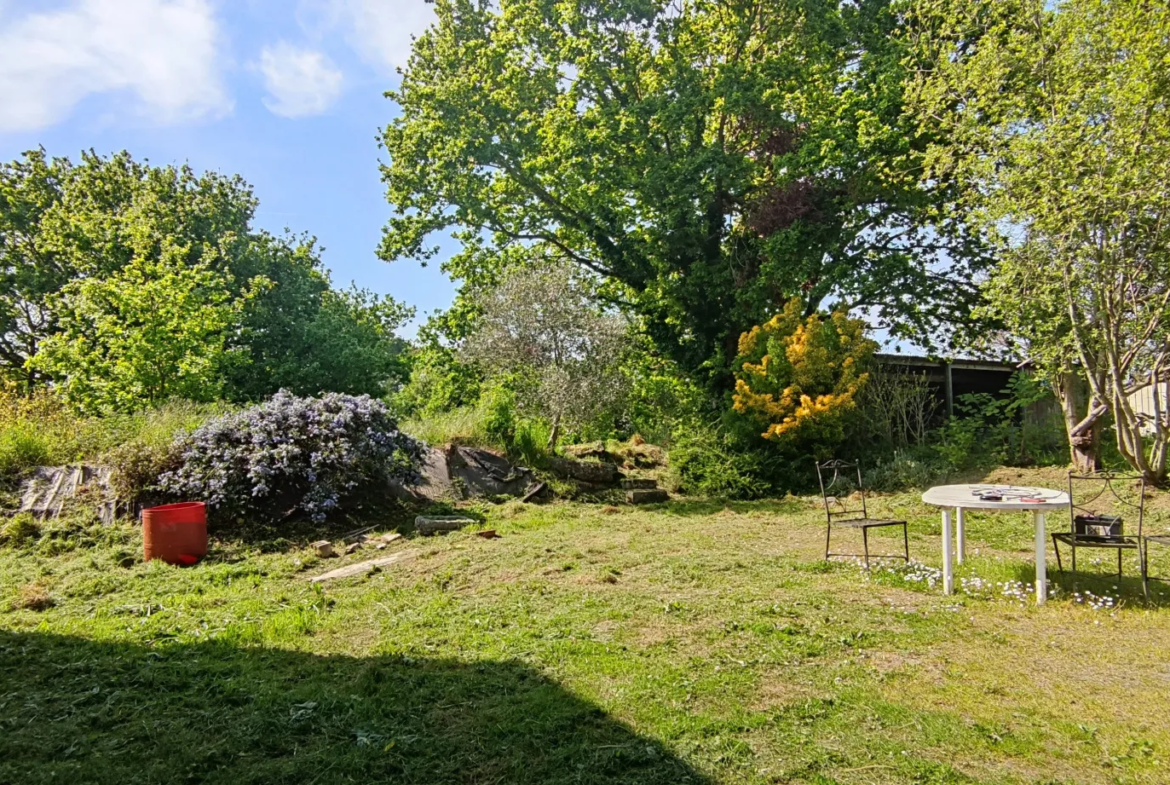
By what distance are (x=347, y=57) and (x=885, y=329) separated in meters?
11.3

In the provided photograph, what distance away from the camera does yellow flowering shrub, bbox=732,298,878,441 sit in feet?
34.3

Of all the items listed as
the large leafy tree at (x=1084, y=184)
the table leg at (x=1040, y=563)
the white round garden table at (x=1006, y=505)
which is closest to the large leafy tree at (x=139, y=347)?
the white round garden table at (x=1006, y=505)

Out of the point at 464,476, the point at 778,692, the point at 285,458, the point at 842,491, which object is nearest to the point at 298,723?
the point at 778,692

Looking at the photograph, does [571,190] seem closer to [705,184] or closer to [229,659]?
[705,184]

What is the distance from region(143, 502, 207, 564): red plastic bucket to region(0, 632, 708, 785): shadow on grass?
7.81ft

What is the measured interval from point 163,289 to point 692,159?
9.96 meters

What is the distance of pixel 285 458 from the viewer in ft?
23.9

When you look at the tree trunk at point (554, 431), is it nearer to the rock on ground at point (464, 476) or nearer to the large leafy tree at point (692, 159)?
the rock on ground at point (464, 476)

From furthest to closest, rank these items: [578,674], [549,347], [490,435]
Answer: [549,347] < [490,435] < [578,674]

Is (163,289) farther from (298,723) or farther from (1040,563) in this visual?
(1040,563)

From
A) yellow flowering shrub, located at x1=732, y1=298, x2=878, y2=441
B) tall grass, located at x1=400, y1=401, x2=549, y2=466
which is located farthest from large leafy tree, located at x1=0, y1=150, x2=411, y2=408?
yellow flowering shrub, located at x1=732, y1=298, x2=878, y2=441

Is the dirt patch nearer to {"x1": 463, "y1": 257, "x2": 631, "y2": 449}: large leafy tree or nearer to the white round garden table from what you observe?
the white round garden table

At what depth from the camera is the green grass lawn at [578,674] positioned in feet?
8.52

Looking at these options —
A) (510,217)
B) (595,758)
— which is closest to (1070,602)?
(595,758)
